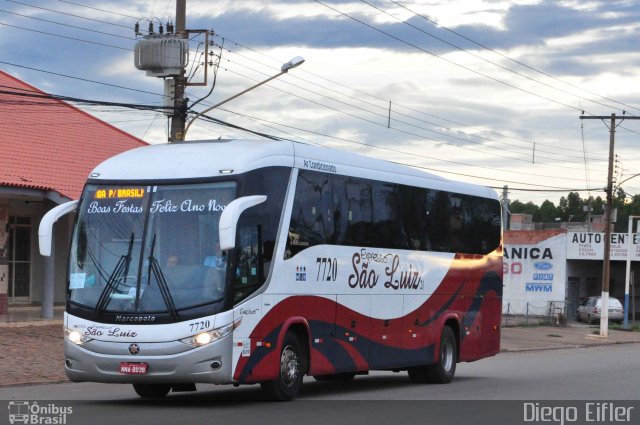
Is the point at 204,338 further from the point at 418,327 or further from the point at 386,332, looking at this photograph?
the point at 418,327

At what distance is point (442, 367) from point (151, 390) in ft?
20.4

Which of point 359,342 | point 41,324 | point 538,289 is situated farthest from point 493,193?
point 538,289

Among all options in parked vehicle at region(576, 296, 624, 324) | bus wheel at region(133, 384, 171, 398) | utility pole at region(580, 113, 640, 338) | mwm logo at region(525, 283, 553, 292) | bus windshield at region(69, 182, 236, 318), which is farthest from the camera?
mwm logo at region(525, 283, 553, 292)

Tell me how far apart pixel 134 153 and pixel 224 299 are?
2.78 metres

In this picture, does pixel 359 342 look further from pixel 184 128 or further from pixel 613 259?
pixel 613 259

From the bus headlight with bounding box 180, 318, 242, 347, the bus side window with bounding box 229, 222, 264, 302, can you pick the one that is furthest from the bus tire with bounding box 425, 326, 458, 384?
the bus headlight with bounding box 180, 318, 242, 347

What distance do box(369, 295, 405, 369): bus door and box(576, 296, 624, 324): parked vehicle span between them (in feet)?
128

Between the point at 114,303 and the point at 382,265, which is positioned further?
the point at 382,265

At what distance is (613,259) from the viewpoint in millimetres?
61188

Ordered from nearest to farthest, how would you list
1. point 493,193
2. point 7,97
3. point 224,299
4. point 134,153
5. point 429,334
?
point 224,299
point 134,153
point 429,334
point 493,193
point 7,97

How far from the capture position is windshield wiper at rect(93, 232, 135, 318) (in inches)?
563

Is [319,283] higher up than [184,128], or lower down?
lower down

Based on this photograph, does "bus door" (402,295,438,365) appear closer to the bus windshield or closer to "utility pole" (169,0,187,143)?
the bus windshield

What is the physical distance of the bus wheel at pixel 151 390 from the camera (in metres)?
15.9
